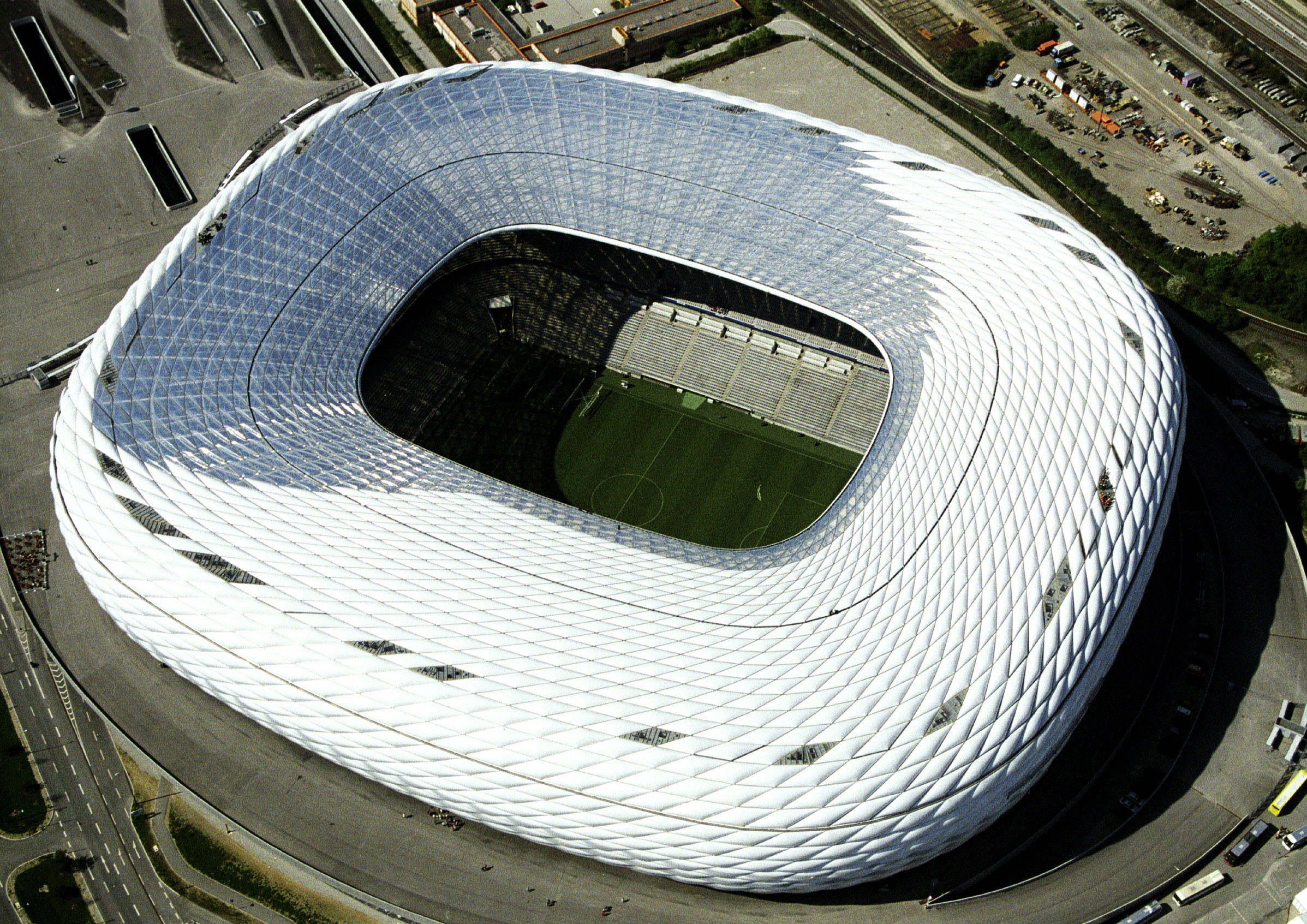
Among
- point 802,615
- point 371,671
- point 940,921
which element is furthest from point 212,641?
point 940,921

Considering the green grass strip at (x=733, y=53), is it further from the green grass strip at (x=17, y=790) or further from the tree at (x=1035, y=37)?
the green grass strip at (x=17, y=790)

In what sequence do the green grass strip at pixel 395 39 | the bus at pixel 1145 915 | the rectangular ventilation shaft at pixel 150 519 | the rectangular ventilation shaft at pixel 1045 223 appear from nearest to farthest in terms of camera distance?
the rectangular ventilation shaft at pixel 150 519
the bus at pixel 1145 915
the rectangular ventilation shaft at pixel 1045 223
the green grass strip at pixel 395 39

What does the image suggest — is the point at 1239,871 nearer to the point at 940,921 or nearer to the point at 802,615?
the point at 940,921

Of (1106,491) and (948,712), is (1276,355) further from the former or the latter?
(948,712)

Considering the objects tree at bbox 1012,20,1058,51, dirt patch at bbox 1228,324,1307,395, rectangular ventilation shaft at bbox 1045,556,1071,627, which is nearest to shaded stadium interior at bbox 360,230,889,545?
rectangular ventilation shaft at bbox 1045,556,1071,627

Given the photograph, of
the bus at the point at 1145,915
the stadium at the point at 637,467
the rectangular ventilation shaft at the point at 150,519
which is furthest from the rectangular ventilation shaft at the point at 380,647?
the bus at the point at 1145,915

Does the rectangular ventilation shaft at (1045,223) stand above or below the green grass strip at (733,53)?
below
